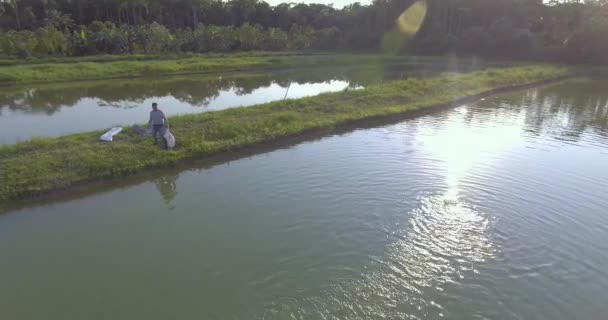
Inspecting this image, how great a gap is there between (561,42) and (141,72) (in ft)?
167

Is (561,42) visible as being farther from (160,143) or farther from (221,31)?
(160,143)

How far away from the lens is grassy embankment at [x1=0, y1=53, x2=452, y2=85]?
1090 inches

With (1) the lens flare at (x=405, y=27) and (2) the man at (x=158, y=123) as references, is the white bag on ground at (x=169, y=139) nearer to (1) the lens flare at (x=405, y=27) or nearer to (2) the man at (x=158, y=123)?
(2) the man at (x=158, y=123)

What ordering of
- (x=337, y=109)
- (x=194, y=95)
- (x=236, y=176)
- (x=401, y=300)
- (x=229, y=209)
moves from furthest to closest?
(x=194, y=95) < (x=337, y=109) < (x=236, y=176) < (x=229, y=209) < (x=401, y=300)

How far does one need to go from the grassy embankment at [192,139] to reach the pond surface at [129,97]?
345 cm

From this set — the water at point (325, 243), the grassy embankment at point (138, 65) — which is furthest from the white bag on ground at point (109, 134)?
the grassy embankment at point (138, 65)

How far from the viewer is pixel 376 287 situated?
636cm

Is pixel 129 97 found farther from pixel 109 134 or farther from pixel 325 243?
pixel 325 243

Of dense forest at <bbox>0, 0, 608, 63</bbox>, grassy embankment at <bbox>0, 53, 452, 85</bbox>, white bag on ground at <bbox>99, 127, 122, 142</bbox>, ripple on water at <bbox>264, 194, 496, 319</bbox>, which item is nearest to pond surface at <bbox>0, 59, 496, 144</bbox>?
grassy embankment at <bbox>0, 53, 452, 85</bbox>

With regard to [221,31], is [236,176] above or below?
below

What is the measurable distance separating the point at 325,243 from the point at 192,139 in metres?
7.45

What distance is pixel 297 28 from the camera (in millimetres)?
66500

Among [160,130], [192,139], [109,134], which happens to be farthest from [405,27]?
[109,134]

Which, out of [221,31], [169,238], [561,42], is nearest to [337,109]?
[169,238]
